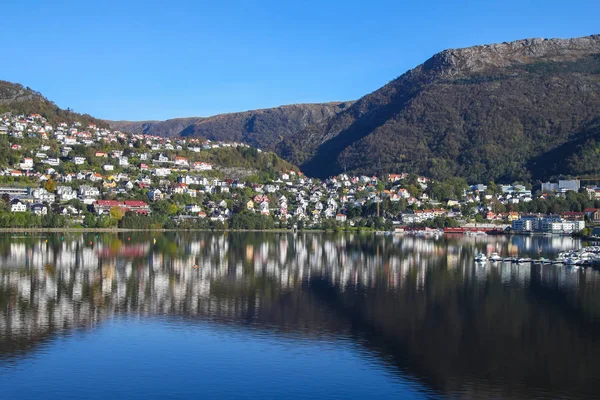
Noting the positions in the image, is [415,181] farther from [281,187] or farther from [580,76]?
[580,76]

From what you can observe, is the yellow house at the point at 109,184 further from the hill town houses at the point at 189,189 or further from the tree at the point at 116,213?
the tree at the point at 116,213

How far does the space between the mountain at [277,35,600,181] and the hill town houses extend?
13.4 metres

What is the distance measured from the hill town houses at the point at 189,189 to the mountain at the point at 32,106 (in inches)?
94.9

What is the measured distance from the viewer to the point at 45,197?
62.1 meters

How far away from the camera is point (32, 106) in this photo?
90.6 meters

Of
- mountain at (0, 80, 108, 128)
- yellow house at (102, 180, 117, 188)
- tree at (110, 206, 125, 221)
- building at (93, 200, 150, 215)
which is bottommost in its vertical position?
tree at (110, 206, 125, 221)

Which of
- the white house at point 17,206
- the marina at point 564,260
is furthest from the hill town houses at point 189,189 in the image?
the marina at point 564,260

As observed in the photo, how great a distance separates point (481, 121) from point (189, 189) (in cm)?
6538

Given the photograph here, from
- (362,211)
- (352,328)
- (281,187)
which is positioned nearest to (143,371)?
(352,328)

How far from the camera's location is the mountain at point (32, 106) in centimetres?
8782

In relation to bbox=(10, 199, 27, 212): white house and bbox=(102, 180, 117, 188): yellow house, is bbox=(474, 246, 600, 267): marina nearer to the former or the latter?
bbox=(10, 199, 27, 212): white house

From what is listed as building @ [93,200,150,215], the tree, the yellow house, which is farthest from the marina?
the yellow house

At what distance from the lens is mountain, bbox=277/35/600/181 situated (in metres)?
110

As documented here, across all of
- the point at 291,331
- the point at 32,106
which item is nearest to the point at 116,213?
the point at 32,106
